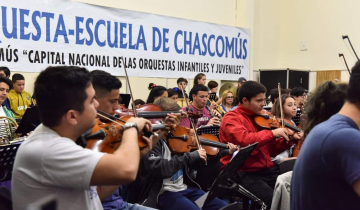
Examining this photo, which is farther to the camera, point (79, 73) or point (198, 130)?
point (198, 130)

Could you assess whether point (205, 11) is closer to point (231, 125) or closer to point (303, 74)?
point (303, 74)

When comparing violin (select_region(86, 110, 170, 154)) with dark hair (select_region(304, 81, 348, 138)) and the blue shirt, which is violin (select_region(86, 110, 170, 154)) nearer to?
the blue shirt

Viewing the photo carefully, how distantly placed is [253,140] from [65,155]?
2.21 meters

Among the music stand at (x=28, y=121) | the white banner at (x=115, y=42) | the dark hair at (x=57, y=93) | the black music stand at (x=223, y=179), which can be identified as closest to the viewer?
the dark hair at (x=57, y=93)

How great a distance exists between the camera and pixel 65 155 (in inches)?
54.4

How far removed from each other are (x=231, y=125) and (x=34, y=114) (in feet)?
6.06

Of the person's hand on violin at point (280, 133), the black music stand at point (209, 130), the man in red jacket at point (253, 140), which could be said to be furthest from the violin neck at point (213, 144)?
the person's hand on violin at point (280, 133)

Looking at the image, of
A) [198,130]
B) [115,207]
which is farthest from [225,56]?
[115,207]

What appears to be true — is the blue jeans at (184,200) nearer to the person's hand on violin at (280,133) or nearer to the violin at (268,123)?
the person's hand on violin at (280,133)

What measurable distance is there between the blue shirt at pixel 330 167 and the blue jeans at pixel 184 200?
1309 mm

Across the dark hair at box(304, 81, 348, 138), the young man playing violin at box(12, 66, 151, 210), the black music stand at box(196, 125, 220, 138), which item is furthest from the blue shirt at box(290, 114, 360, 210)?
the black music stand at box(196, 125, 220, 138)

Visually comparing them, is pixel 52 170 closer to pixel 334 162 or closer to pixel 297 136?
pixel 334 162

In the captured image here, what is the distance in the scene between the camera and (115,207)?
2369 mm

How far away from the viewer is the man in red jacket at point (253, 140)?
10.9 feet
